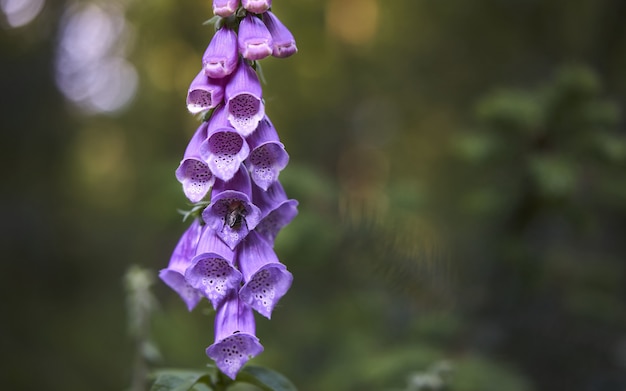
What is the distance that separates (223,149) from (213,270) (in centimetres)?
27

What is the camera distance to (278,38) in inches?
58.7

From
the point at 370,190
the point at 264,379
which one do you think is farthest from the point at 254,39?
the point at 370,190

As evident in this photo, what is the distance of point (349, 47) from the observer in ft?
18.2

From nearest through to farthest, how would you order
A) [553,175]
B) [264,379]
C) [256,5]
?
1. [256,5]
2. [264,379]
3. [553,175]

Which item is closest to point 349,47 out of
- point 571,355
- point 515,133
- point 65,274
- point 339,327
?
point 339,327

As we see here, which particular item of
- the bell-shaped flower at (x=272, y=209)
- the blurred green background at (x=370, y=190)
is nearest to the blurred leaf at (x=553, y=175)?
the blurred green background at (x=370, y=190)

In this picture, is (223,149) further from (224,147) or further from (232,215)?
(232,215)

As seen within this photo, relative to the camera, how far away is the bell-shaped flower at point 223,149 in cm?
142

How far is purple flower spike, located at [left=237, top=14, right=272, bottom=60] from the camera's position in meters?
1.41

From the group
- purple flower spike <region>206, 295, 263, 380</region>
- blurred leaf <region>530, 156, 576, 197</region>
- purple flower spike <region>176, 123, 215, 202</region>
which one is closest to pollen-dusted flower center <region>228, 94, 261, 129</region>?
purple flower spike <region>176, 123, 215, 202</region>

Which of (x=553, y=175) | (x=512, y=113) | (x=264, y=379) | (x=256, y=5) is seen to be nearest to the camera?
(x=256, y=5)

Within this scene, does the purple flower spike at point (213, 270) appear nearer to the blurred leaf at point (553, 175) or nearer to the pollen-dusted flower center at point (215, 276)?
the pollen-dusted flower center at point (215, 276)

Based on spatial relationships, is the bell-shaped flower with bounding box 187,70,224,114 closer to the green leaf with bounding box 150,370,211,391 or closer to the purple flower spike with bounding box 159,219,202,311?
the purple flower spike with bounding box 159,219,202,311

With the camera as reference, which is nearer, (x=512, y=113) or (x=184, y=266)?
(x=184, y=266)
